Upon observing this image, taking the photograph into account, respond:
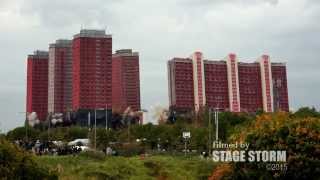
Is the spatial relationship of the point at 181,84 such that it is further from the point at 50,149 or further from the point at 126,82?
the point at 50,149

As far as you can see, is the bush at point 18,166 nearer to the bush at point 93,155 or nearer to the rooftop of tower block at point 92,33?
the bush at point 93,155

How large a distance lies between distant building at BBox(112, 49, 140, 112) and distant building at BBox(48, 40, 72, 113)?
6.81 meters

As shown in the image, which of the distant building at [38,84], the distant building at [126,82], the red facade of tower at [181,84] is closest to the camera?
the red facade of tower at [181,84]

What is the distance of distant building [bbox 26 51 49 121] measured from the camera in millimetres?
80000

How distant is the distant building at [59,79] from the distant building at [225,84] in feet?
52.3

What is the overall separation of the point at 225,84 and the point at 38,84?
27447 millimetres

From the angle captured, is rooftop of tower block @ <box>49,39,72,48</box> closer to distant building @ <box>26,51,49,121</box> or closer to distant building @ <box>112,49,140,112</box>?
distant building @ <box>26,51,49,121</box>

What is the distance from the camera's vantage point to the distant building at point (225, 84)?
71.6 metres

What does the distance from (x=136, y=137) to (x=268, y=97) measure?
97.3 ft

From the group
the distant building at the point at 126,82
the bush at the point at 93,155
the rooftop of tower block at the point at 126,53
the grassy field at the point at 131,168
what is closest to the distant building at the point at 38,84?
the distant building at the point at 126,82

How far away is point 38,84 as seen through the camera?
8019cm

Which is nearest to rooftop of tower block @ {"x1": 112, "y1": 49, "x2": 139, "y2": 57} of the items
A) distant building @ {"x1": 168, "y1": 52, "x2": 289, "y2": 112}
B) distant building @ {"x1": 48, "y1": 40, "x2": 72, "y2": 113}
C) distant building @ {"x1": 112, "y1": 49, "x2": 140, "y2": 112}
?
distant building @ {"x1": 112, "y1": 49, "x2": 140, "y2": 112}

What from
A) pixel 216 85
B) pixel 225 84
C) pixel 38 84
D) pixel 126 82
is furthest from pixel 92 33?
pixel 225 84

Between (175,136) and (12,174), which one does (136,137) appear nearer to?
(175,136)
